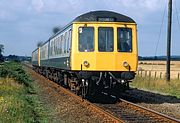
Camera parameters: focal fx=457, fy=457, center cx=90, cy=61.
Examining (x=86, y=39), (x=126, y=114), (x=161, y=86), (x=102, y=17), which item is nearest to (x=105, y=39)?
(x=86, y=39)

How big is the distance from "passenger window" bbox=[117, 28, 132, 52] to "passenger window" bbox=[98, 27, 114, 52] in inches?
11.1

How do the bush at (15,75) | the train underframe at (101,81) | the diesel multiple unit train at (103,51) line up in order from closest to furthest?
1. the train underframe at (101,81)
2. the diesel multiple unit train at (103,51)
3. the bush at (15,75)

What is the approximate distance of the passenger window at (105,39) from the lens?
1795 cm

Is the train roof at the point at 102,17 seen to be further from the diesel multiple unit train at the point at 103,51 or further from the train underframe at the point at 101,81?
the train underframe at the point at 101,81

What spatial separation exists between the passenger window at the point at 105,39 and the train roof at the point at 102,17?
42 centimetres

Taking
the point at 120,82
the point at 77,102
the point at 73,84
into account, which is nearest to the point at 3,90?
the point at 73,84

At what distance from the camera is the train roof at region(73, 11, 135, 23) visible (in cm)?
1819

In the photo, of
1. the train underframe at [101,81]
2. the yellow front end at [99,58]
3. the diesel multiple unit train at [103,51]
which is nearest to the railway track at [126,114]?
the train underframe at [101,81]

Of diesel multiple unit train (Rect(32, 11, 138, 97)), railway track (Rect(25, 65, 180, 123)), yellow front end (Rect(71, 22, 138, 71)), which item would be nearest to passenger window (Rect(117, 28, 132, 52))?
diesel multiple unit train (Rect(32, 11, 138, 97))

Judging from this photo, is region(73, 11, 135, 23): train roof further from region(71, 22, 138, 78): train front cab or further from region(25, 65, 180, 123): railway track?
region(25, 65, 180, 123): railway track

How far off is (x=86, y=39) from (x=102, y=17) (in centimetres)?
112

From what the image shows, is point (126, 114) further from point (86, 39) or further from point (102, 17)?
point (102, 17)

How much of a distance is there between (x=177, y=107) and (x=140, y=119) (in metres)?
3.97

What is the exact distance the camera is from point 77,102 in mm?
18031
